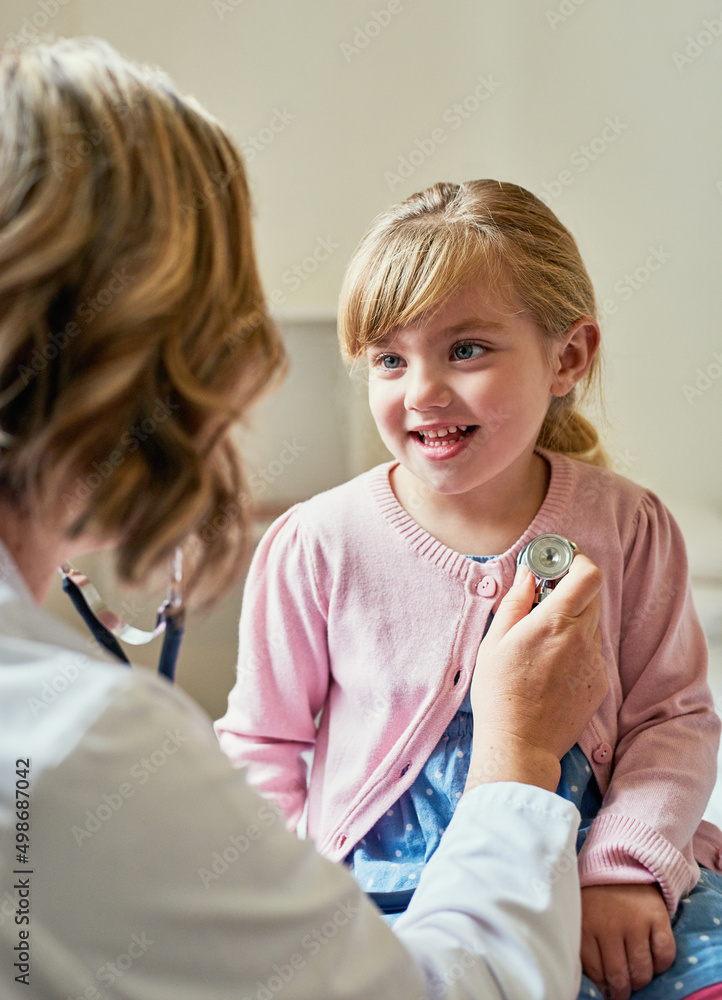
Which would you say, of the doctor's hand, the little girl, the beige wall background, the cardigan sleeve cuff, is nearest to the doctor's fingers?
the doctor's hand

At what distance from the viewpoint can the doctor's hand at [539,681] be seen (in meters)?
0.84

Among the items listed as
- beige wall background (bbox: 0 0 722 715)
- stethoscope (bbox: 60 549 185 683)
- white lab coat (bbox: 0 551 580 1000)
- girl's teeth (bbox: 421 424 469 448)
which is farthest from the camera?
beige wall background (bbox: 0 0 722 715)

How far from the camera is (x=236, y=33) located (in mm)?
1737

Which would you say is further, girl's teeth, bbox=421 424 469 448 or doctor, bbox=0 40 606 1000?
girl's teeth, bbox=421 424 469 448

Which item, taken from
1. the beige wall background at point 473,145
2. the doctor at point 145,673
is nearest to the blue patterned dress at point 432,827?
the doctor at point 145,673

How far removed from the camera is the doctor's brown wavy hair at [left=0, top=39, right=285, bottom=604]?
0.59m

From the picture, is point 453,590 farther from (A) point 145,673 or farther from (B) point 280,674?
(A) point 145,673

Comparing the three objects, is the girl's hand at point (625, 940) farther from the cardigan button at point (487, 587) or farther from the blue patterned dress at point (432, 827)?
the cardigan button at point (487, 587)

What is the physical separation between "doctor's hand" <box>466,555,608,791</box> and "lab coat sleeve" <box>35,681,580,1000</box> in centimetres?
22

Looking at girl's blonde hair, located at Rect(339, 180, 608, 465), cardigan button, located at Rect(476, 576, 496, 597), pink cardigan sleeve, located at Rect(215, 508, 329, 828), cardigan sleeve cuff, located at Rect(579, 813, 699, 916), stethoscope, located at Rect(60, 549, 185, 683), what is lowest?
pink cardigan sleeve, located at Rect(215, 508, 329, 828)

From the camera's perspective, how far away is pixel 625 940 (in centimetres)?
87

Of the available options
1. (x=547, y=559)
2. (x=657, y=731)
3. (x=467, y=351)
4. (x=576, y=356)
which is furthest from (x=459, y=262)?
(x=657, y=731)

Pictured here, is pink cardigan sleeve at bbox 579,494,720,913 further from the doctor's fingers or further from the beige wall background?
the beige wall background

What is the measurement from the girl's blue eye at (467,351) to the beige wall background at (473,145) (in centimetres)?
73
